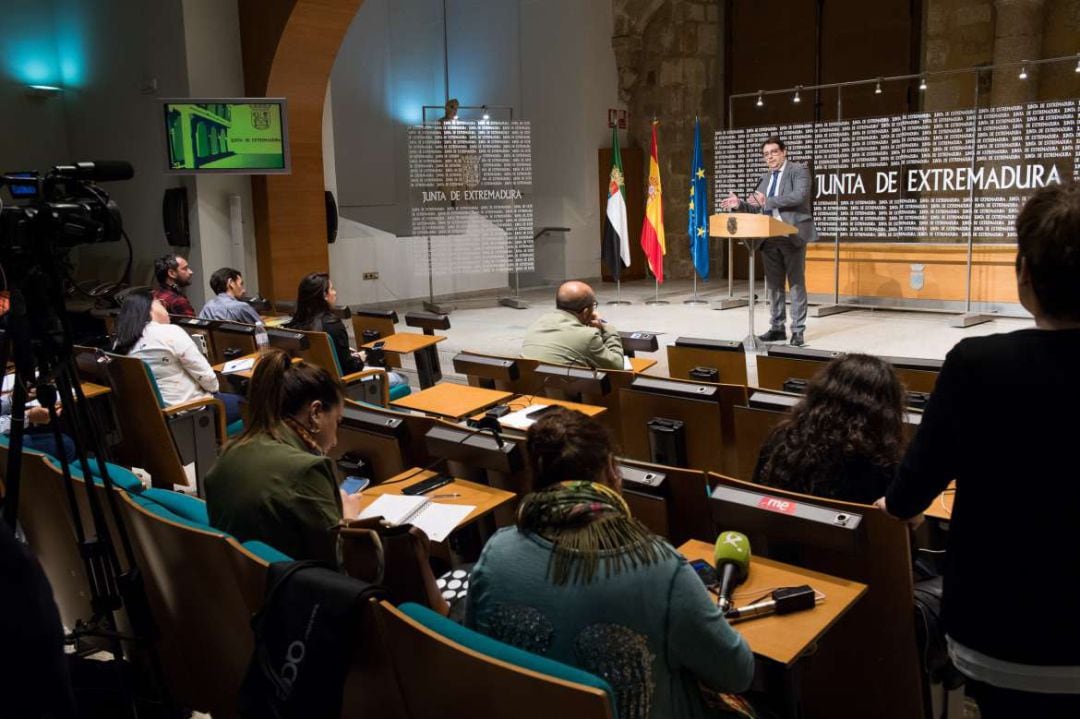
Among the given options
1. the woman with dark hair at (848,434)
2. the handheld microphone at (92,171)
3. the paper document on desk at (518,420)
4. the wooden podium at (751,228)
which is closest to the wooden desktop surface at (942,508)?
the woman with dark hair at (848,434)

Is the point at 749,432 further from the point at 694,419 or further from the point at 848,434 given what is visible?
the point at 848,434

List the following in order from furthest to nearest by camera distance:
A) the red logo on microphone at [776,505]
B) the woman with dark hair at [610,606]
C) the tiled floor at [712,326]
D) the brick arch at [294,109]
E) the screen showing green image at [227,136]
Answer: the brick arch at [294,109], the screen showing green image at [227,136], the tiled floor at [712,326], the red logo on microphone at [776,505], the woman with dark hair at [610,606]

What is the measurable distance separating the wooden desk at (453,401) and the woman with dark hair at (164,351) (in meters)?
1.22

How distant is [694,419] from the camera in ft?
12.1

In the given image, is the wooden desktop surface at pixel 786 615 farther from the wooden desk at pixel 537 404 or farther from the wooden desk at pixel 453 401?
the wooden desk at pixel 453 401

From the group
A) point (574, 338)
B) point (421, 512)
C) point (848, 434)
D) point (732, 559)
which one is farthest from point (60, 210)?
point (574, 338)

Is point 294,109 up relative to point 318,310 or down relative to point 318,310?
up

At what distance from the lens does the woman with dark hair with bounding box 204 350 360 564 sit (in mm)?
2375

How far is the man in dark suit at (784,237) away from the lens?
768 cm

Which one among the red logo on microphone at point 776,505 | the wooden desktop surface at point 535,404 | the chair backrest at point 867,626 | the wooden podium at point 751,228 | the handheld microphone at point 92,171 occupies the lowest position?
the chair backrest at point 867,626

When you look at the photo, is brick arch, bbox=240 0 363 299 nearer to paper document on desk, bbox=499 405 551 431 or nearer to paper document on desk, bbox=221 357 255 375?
paper document on desk, bbox=221 357 255 375

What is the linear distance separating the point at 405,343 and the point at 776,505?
381 centimetres

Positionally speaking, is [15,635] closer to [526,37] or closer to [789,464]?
[789,464]

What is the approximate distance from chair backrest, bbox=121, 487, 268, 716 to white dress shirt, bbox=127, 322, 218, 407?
2.30 metres
